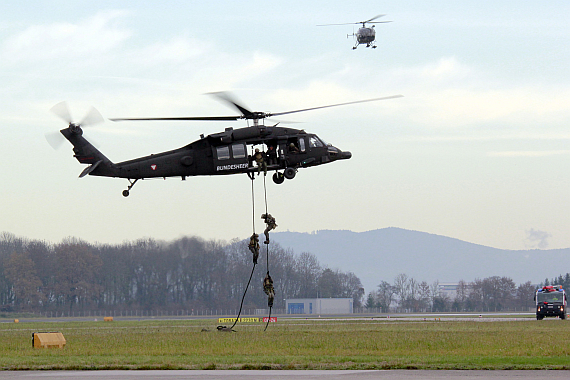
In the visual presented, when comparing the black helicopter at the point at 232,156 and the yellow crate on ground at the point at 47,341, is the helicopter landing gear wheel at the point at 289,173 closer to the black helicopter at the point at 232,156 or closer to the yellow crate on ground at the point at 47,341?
the black helicopter at the point at 232,156

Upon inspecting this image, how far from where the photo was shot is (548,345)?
36.6 metres

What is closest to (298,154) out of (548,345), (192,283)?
(548,345)

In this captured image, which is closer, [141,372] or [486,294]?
[141,372]

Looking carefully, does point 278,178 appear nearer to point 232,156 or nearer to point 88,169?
point 232,156

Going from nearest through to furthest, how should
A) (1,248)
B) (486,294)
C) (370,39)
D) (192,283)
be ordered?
(370,39)
(192,283)
(1,248)
(486,294)

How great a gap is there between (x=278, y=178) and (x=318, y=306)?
4437 inches

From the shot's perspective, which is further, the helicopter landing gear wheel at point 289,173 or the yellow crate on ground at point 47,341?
the yellow crate on ground at point 47,341

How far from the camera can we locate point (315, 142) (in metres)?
35.4

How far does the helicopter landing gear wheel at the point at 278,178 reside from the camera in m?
34.2

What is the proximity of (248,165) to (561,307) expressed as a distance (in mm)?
48085

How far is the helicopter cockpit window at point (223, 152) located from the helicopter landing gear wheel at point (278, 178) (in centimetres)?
231

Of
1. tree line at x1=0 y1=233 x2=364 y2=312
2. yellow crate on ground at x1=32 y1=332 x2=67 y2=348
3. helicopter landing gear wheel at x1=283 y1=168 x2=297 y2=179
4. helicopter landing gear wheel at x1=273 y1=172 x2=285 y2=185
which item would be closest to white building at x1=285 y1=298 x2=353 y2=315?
tree line at x1=0 y1=233 x2=364 y2=312

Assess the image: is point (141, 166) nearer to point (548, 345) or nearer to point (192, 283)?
point (548, 345)

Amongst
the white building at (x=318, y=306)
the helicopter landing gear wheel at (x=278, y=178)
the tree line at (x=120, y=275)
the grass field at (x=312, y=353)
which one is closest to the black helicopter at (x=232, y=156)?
the helicopter landing gear wheel at (x=278, y=178)
